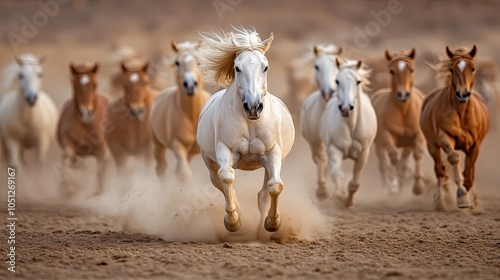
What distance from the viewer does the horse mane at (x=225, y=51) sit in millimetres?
7469

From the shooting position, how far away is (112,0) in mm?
39031

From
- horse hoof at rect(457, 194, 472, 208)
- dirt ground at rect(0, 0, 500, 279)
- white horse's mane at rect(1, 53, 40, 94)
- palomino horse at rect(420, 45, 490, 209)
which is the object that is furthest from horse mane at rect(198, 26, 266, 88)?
white horse's mane at rect(1, 53, 40, 94)

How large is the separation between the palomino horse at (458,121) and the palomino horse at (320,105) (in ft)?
4.79

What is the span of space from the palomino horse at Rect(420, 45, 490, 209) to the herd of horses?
1cm

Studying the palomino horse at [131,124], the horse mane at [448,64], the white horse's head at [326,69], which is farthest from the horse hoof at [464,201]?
the palomino horse at [131,124]

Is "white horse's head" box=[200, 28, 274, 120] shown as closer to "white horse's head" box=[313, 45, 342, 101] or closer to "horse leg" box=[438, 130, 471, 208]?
"horse leg" box=[438, 130, 471, 208]

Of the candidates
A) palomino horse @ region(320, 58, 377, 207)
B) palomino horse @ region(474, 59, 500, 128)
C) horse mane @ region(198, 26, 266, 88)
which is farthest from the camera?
palomino horse @ region(474, 59, 500, 128)

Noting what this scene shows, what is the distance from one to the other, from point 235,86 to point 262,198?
1.09m

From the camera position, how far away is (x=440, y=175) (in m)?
10.4

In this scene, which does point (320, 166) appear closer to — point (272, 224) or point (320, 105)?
point (320, 105)

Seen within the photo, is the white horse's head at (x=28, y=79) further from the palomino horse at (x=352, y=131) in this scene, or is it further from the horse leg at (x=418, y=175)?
the horse leg at (x=418, y=175)

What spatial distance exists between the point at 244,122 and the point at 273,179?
517mm

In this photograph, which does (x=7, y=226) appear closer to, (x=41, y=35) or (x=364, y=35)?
(x=364, y=35)

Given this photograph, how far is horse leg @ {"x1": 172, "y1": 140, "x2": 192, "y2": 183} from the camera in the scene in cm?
1036
